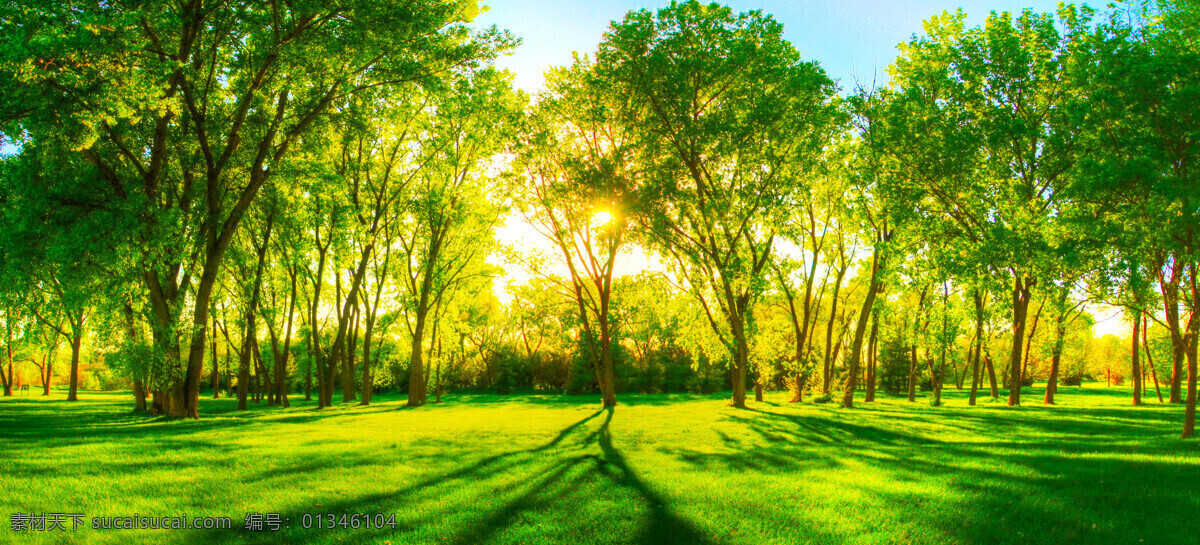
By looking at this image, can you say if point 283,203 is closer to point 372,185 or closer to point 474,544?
point 372,185

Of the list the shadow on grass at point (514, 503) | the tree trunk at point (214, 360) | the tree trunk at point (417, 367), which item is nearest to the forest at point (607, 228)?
the shadow on grass at point (514, 503)

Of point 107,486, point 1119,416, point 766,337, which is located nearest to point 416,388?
point 766,337

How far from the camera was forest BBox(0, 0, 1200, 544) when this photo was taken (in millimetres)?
7910

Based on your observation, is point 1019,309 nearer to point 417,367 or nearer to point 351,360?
point 417,367

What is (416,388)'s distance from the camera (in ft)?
96.9

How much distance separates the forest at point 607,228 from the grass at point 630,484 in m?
0.08

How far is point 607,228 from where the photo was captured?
26906mm

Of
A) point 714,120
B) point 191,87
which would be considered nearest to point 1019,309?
point 714,120

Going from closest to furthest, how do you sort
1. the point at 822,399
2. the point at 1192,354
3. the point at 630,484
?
the point at 630,484, the point at 1192,354, the point at 822,399

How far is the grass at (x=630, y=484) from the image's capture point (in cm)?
644

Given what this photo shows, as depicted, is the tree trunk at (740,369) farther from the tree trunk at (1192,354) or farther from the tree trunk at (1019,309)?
the tree trunk at (1192,354)

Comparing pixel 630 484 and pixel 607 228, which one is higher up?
pixel 607 228

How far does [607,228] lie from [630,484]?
18850 millimetres

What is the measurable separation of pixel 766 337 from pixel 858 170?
1155 centimetres
